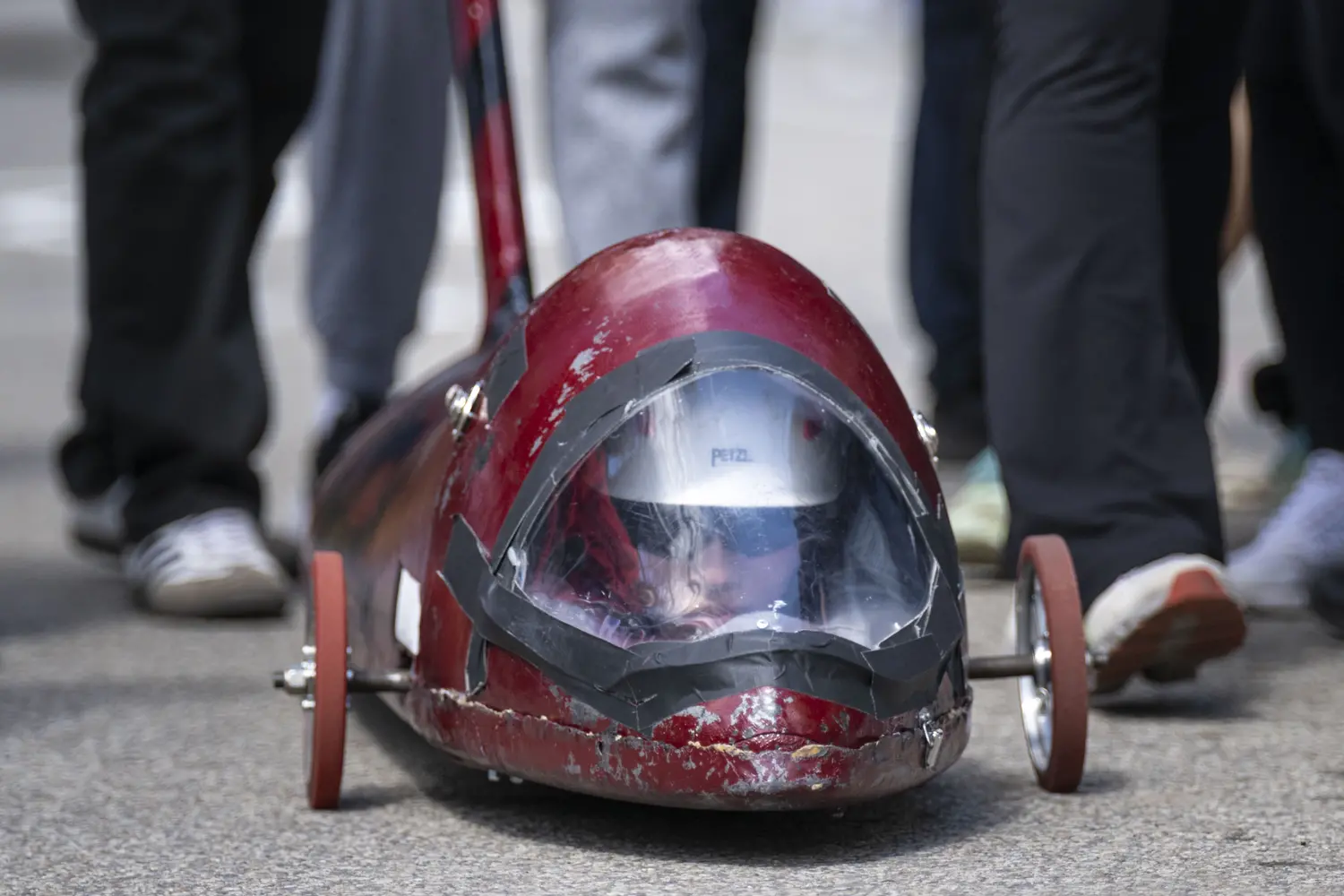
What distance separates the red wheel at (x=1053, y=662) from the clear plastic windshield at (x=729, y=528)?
0.57ft

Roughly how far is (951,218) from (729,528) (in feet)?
7.43

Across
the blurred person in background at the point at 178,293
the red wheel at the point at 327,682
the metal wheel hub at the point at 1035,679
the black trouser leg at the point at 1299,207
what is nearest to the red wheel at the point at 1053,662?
the metal wheel hub at the point at 1035,679

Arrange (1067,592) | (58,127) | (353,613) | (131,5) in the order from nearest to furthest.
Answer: (1067,592) → (353,613) → (131,5) → (58,127)

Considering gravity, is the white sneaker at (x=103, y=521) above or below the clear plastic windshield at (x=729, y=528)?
below

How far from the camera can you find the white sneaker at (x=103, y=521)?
10.7 feet

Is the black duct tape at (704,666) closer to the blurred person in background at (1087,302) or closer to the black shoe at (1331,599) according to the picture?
the blurred person in background at (1087,302)

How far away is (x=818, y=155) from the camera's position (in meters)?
10.8

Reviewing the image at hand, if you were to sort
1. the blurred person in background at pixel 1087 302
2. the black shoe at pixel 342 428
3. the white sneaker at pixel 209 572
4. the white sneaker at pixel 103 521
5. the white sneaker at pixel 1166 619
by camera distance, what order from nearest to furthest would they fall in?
the white sneaker at pixel 1166 619 → the blurred person in background at pixel 1087 302 → the white sneaker at pixel 209 572 → the white sneaker at pixel 103 521 → the black shoe at pixel 342 428

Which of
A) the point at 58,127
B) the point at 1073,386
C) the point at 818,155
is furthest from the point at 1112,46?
the point at 58,127

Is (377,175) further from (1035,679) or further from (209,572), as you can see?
(1035,679)

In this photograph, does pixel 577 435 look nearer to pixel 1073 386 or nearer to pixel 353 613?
pixel 353 613

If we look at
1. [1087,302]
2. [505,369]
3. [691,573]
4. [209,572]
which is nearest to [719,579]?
[691,573]

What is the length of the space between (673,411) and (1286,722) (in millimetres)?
910

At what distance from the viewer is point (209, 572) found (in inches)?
119
